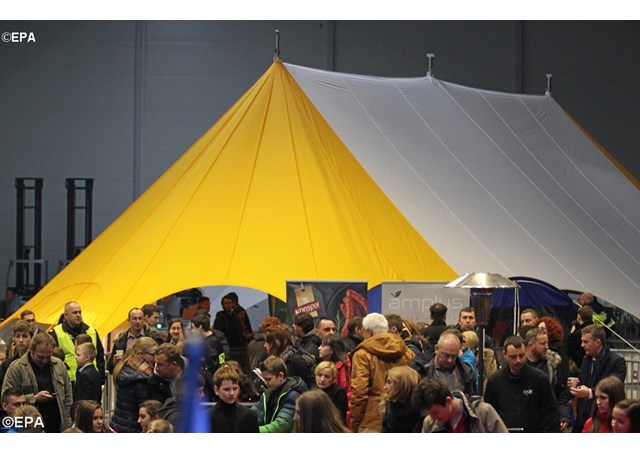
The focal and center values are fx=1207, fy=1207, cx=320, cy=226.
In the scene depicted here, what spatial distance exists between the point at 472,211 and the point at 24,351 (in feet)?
19.9

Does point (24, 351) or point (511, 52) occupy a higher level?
point (511, 52)

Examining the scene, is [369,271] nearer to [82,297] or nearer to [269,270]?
[269,270]

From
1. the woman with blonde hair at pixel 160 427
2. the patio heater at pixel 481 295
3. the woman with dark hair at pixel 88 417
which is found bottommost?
the woman with dark hair at pixel 88 417

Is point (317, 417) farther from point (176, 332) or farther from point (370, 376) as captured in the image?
point (176, 332)

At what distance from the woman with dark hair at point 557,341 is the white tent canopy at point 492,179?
3.36 metres

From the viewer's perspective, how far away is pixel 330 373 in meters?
6.83

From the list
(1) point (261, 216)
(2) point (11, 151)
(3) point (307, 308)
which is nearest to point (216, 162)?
(1) point (261, 216)

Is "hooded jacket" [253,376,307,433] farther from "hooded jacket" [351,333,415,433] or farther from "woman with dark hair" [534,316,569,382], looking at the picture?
"woman with dark hair" [534,316,569,382]

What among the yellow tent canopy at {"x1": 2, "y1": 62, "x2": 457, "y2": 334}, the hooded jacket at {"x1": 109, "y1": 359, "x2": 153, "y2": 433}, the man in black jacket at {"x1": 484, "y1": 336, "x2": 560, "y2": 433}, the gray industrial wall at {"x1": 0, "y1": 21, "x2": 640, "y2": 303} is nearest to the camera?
the man in black jacket at {"x1": 484, "y1": 336, "x2": 560, "y2": 433}

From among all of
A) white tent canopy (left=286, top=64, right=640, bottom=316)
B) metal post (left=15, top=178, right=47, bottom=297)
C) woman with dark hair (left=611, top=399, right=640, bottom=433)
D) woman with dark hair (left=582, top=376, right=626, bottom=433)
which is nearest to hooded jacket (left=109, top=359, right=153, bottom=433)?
woman with dark hair (left=582, top=376, right=626, bottom=433)

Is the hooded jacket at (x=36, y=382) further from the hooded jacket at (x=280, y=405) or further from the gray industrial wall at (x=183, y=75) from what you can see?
the gray industrial wall at (x=183, y=75)

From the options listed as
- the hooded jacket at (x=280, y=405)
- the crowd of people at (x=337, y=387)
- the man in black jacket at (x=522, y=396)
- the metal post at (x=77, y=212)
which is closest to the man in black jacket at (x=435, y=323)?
the crowd of people at (x=337, y=387)

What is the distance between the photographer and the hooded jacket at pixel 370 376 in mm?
6902

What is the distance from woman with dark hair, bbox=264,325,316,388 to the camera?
24.8 feet
